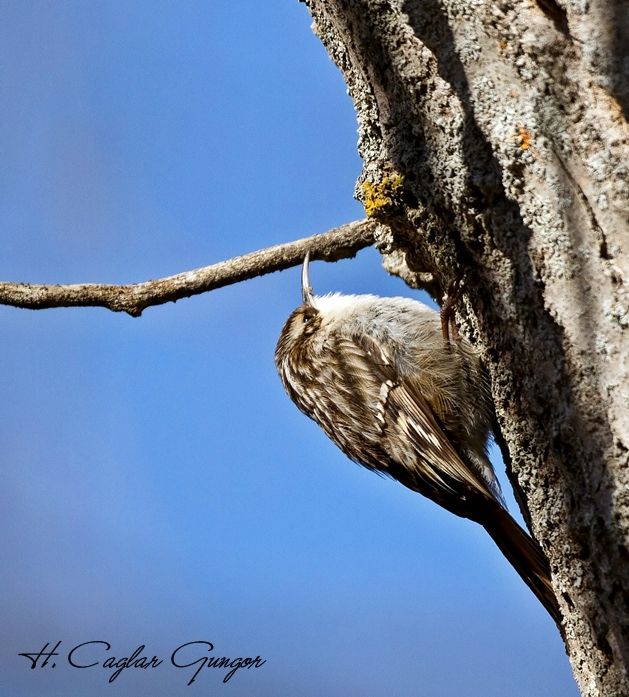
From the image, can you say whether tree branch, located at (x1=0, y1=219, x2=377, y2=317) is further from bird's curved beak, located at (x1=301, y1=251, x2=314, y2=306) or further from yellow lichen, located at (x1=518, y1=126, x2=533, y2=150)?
yellow lichen, located at (x1=518, y1=126, x2=533, y2=150)

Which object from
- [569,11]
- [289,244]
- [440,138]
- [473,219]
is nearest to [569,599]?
[473,219]

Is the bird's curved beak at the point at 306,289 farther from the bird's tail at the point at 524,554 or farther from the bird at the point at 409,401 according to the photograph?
the bird's tail at the point at 524,554

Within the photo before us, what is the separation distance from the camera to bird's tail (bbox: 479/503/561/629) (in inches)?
82.2

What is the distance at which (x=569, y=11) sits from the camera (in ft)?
4.31

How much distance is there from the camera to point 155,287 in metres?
2.23

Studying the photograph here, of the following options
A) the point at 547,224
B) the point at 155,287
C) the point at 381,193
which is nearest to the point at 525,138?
the point at 547,224

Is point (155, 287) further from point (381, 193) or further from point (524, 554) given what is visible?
point (524, 554)

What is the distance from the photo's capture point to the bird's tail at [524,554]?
6.85 ft

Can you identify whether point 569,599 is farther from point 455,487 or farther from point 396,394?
point 396,394

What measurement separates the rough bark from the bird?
0.62m

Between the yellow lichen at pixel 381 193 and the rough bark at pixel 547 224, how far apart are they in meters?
0.16

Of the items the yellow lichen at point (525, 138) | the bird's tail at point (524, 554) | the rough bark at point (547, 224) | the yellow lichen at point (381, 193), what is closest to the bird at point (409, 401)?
the bird's tail at point (524, 554)

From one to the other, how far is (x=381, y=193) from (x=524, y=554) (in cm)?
94

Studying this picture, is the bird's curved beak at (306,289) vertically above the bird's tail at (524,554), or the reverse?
the bird's curved beak at (306,289)
